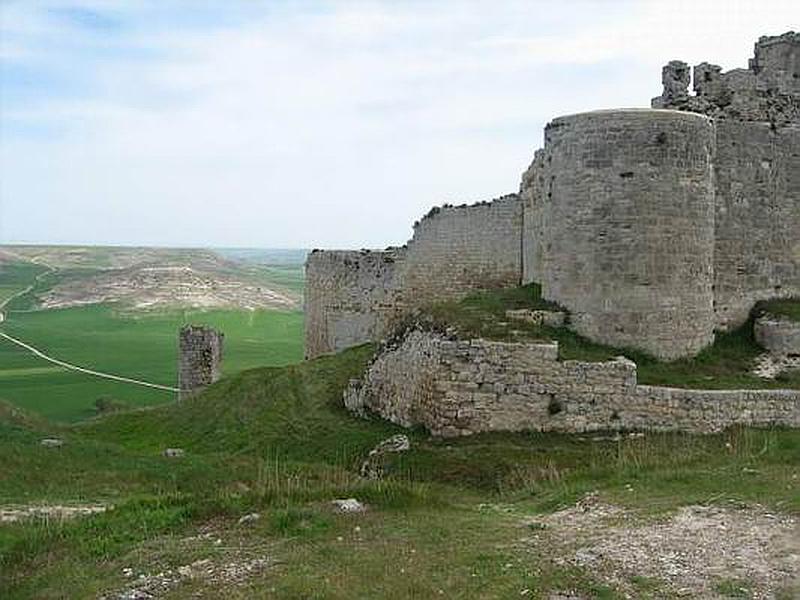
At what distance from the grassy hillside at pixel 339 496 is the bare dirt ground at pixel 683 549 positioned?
0.24 metres

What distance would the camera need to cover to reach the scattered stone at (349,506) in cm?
1102

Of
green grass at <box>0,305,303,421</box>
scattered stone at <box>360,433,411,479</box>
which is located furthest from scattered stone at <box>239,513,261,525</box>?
green grass at <box>0,305,303,421</box>

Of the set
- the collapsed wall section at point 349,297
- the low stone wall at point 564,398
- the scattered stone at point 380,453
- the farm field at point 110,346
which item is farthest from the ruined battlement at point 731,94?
the farm field at point 110,346

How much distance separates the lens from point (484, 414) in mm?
17234

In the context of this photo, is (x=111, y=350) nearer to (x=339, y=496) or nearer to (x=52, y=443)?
(x=52, y=443)

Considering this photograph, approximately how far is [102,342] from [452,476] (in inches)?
2119

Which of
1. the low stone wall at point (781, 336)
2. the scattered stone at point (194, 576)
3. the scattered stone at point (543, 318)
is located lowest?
the scattered stone at point (194, 576)

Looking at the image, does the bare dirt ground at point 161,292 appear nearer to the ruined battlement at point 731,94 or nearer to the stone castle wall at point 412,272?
the stone castle wall at point 412,272

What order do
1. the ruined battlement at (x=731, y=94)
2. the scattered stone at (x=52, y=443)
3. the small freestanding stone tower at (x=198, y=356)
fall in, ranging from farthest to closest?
the small freestanding stone tower at (x=198, y=356) < the ruined battlement at (x=731, y=94) < the scattered stone at (x=52, y=443)

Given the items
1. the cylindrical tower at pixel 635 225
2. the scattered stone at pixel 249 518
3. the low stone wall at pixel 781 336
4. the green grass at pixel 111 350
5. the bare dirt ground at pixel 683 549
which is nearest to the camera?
the bare dirt ground at pixel 683 549

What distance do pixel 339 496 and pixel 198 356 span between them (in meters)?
20.2

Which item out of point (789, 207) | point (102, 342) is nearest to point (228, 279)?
point (102, 342)

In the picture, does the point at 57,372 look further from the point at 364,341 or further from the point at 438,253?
the point at 438,253

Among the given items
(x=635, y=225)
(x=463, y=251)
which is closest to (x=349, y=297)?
(x=463, y=251)
